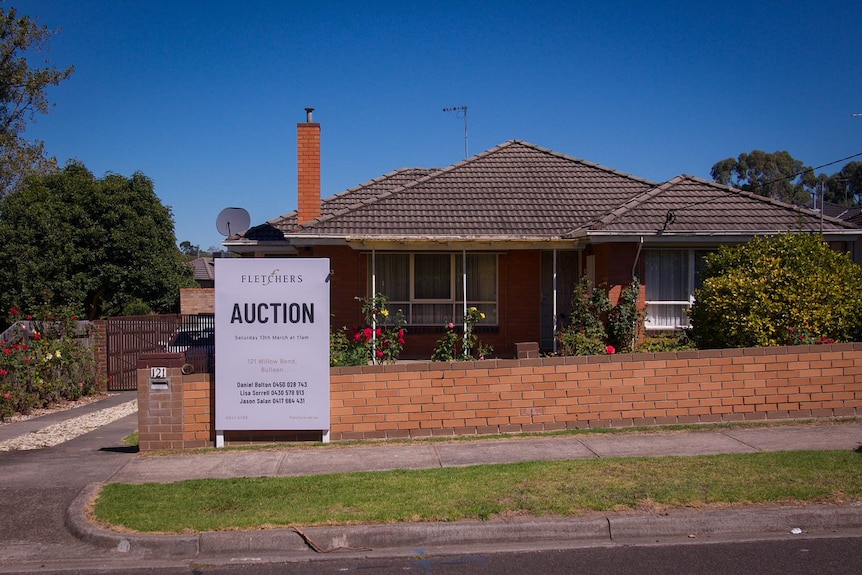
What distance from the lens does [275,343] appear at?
944 cm

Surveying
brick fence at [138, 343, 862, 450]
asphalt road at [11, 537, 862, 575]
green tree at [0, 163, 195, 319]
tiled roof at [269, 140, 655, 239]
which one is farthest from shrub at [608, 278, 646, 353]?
green tree at [0, 163, 195, 319]

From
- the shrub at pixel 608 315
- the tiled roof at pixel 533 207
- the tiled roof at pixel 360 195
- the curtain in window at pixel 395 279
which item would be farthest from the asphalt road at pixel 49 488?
the shrub at pixel 608 315

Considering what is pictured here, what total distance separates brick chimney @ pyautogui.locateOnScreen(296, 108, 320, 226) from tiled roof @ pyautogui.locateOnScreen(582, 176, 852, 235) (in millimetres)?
5647

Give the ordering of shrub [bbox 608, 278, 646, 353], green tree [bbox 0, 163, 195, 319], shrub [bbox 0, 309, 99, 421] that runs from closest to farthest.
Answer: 1. shrub [bbox 0, 309, 99, 421]
2. shrub [bbox 608, 278, 646, 353]
3. green tree [bbox 0, 163, 195, 319]

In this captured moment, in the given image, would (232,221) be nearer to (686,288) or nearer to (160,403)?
(160,403)

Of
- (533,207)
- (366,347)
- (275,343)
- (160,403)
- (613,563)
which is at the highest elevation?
(533,207)

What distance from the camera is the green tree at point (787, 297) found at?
1036cm

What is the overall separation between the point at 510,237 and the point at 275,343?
6.32 m

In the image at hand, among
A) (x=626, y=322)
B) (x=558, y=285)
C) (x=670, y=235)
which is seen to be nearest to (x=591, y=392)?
(x=626, y=322)

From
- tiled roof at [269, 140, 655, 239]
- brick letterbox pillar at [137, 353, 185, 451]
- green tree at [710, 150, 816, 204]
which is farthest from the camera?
green tree at [710, 150, 816, 204]

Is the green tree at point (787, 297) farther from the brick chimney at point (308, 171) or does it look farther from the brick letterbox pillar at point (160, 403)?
the brick chimney at point (308, 171)

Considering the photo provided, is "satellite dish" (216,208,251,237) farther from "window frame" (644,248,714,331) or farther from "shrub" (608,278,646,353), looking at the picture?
"window frame" (644,248,714,331)

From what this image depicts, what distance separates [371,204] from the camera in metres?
15.8

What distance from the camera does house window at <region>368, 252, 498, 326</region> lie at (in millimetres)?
15945
